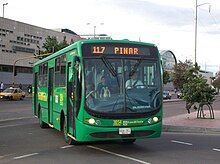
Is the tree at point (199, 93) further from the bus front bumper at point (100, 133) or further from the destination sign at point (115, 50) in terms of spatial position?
the bus front bumper at point (100, 133)

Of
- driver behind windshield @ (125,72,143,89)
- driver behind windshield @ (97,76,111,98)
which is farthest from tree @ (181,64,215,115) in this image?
driver behind windshield @ (97,76,111,98)

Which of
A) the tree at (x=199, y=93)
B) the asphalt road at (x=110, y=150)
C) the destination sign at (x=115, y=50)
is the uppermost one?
the destination sign at (x=115, y=50)

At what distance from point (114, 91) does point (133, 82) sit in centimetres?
59

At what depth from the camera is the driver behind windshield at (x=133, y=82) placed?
11336 mm

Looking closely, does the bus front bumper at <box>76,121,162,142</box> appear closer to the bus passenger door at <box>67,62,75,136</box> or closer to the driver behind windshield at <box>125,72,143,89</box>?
the bus passenger door at <box>67,62,75,136</box>

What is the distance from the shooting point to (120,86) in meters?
11.3

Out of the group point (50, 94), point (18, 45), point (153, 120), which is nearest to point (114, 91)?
point (153, 120)

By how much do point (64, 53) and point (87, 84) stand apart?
107 inches

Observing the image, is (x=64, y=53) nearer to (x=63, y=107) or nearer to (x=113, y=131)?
(x=63, y=107)

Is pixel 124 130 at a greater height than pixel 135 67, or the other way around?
pixel 135 67

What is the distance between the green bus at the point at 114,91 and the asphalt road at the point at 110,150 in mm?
529

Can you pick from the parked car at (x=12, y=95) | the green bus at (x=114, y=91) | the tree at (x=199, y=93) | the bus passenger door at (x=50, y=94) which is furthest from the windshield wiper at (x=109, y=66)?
the parked car at (x=12, y=95)

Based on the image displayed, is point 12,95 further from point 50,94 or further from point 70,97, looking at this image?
point 70,97

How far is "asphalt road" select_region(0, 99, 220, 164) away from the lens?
10.6 meters
